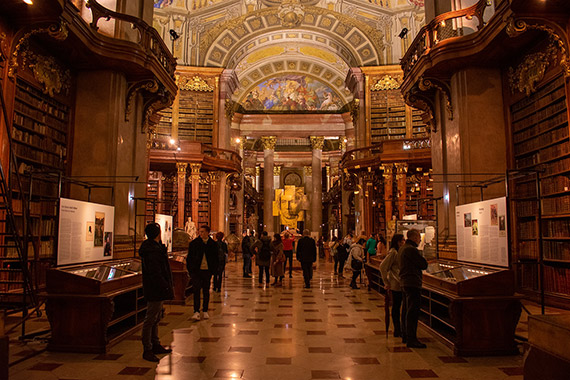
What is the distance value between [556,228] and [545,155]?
1.09 m

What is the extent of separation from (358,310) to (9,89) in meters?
5.83

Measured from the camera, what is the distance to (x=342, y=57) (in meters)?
20.9

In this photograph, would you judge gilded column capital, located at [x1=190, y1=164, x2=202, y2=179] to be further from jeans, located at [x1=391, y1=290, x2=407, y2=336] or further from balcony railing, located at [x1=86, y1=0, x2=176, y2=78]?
jeans, located at [x1=391, y1=290, x2=407, y2=336]

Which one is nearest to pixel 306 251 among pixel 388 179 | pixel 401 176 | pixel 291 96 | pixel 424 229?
pixel 424 229

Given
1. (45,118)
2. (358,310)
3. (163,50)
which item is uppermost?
(163,50)

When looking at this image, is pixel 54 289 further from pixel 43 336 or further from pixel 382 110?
pixel 382 110

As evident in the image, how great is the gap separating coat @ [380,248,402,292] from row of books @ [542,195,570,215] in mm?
2932

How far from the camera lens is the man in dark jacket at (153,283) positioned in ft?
12.6

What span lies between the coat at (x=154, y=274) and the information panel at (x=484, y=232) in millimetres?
3444

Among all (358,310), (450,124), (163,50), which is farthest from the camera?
(163,50)

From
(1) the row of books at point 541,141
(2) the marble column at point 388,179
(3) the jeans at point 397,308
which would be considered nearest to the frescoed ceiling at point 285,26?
(2) the marble column at point 388,179

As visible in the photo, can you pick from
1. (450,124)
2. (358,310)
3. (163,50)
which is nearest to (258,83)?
(163,50)

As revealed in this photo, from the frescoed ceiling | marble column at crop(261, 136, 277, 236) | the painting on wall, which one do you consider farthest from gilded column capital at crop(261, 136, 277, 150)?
the frescoed ceiling

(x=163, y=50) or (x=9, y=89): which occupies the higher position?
(x=163, y=50)
